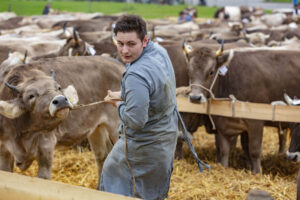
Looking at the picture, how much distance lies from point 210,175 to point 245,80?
1.58 metres

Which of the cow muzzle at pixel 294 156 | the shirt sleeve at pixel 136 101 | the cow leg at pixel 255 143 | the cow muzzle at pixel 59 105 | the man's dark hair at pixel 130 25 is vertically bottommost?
the cow leg at pixel 255 143

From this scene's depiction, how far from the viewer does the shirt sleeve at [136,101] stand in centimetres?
300

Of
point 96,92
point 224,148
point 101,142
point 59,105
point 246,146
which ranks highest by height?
point 59,105

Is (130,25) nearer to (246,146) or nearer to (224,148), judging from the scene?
(224,148)

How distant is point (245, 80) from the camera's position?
684 cm

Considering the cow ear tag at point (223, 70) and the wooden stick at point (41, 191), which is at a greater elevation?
the wooden stick at point (41, 191)

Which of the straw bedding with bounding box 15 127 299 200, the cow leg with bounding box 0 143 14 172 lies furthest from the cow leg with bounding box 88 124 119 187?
the cow leg with bounding box 0 143 14 172

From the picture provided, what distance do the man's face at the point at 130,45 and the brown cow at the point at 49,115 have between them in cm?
105

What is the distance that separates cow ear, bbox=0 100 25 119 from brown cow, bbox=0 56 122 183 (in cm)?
6

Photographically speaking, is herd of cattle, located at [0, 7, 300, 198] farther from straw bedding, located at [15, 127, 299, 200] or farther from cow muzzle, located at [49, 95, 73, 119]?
straw bedding, located at [15, 127, 299, 200]

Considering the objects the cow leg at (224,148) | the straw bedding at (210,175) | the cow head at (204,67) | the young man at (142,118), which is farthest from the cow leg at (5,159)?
the cow leg at (224,148)

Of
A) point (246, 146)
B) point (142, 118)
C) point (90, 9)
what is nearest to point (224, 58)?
point (246, 146)

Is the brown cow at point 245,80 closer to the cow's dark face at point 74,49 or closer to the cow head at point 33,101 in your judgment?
the cow's dark face at point 74,49

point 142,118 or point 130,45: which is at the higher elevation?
point 130,45
